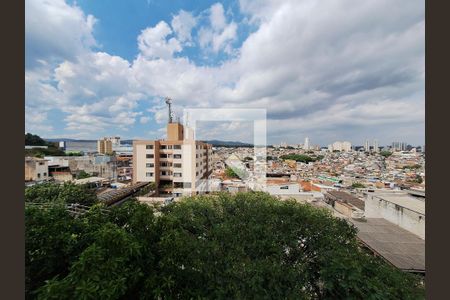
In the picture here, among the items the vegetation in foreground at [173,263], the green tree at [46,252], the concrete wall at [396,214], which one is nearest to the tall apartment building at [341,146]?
the concrete wall at [396,214]

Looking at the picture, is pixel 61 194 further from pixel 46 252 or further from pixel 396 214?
pixel 396 214

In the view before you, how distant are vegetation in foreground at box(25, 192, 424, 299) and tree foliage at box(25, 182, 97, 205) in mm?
5438

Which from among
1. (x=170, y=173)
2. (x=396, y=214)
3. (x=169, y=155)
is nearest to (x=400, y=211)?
(x=396, y=214)

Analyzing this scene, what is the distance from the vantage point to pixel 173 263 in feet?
6.47

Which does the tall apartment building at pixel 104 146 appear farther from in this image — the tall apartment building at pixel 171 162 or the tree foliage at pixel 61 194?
the tree foliage at pixel 61 194

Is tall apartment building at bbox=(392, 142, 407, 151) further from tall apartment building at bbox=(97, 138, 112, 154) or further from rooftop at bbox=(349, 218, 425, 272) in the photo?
tall apartment building at bbox=(97, 138, 112, 154)

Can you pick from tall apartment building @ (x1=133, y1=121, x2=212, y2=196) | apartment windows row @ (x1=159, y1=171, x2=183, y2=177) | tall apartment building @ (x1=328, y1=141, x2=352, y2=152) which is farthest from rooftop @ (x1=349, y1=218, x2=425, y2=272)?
tall apartment building @ (x1=328, y1=141, x2=352, y2=152)

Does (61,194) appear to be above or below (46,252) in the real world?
below

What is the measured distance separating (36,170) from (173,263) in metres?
19.7

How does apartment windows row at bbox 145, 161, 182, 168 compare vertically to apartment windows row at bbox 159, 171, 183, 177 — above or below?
above

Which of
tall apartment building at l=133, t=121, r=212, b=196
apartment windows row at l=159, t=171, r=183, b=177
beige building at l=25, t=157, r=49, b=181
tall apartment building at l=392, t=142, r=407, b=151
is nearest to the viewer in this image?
tall apartment building at l=133, t=121, r=212, b=196

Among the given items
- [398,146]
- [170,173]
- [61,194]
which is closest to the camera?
[61,194]

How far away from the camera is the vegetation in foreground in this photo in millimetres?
1487

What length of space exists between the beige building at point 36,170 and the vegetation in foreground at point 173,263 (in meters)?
18.0
